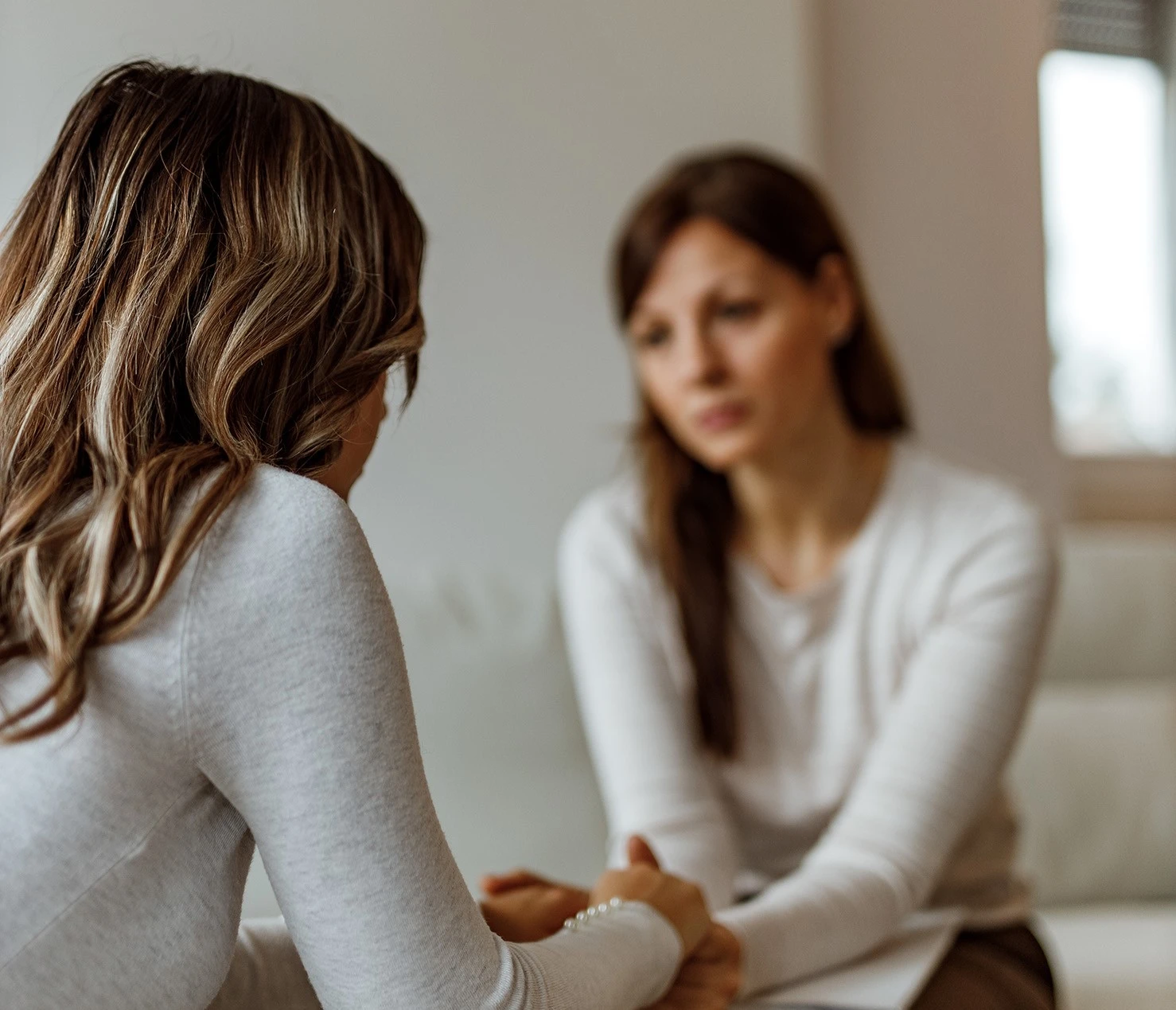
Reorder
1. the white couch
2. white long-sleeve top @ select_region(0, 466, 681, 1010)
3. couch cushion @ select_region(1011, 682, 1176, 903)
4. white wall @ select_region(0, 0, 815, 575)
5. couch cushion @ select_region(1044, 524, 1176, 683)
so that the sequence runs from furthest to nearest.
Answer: couch cushion @ select_region(1044, 524, 1176, 683) → couch cushion @ select_region(1011, 682, 1176, 903) → the white couch → white wall @ select_region(0, 0, 815, 575) → white long-sleeve top @ select_region(0, 466, 681, 1010)

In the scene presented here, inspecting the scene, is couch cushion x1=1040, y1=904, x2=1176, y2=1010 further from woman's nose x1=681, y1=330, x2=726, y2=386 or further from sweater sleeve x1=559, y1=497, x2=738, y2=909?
woman's nose x1=681, y1=330, x2=726, y2=386

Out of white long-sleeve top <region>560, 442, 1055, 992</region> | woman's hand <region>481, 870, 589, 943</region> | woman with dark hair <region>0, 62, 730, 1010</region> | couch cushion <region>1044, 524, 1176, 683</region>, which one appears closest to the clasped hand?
woman's hand <region>481, 870, 589, 943</region>

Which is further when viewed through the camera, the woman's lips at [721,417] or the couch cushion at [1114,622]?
the couch cushion at [1114,622]

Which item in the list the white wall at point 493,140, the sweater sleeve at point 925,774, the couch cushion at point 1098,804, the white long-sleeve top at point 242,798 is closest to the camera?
the white long-sleeve top at point 242,798

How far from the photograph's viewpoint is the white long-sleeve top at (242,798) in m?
0.45

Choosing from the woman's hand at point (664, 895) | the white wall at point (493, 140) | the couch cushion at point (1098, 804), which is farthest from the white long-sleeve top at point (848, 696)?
the couch cushion at point (1098, 804)

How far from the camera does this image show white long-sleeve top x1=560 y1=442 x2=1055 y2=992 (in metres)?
0.97

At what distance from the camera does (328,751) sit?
1.53ft

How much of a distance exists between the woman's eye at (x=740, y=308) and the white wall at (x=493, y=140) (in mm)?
111

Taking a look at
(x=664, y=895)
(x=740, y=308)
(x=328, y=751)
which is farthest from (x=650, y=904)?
(x=740, y=308)

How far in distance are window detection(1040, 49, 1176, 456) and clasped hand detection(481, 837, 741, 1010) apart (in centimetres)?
96

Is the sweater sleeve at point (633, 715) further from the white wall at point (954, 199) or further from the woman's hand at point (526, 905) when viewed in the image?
the white wall at point (954, 199)

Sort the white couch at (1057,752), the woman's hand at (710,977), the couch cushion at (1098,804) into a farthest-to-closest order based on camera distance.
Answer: the couch cushion at (1098,804) → the white couch at (1057,752) → the woman's hand at (710,977)

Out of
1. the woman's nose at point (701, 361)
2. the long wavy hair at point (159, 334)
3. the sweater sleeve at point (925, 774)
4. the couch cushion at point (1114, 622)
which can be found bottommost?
the couch cushion at point (1114, 622)
